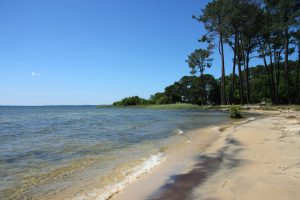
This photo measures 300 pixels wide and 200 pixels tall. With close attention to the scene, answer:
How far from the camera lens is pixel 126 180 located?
24.9 feet

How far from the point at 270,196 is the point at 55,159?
25.5ft

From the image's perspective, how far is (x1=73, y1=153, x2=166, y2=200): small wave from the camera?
20.9 ft

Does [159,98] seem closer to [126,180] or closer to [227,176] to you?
[126,180]

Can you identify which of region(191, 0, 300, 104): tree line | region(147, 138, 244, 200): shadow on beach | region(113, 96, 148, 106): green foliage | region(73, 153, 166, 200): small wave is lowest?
region(73, 153, 166, 200): small wave

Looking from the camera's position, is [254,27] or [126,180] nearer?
[126,180]

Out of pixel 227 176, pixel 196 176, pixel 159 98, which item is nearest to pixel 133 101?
pixel 159 98

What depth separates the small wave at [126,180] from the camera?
20.9ft

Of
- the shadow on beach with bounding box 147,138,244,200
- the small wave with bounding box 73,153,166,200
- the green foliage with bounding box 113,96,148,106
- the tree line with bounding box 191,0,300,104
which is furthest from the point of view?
the green foliage with bounding box 113,96,148,106

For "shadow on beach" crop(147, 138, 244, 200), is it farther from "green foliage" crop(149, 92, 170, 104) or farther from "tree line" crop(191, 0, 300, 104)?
"green foliage" crop(149, 92, 170, 104)

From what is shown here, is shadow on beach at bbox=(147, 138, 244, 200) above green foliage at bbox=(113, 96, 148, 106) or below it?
below

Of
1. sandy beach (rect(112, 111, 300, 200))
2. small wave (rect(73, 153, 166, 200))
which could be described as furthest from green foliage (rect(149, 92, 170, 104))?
sandy beach (rect(112, 111, 300, 200))

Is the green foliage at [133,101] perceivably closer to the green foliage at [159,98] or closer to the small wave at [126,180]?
the green foliage at [159,98]

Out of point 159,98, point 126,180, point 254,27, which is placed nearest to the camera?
point 126,180

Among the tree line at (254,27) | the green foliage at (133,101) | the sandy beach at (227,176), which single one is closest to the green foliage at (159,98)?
the green foliage at (133,101)
